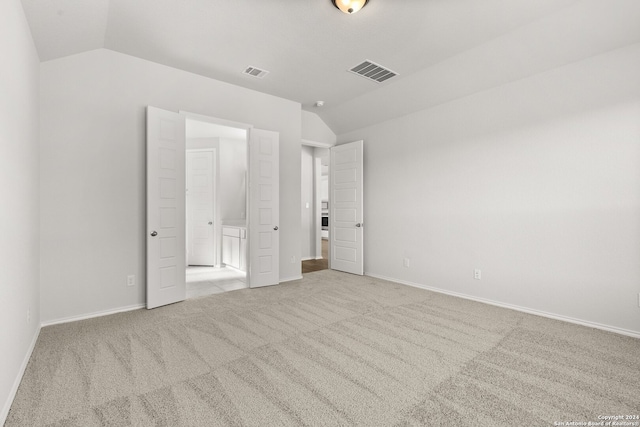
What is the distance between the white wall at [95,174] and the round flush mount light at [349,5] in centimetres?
239

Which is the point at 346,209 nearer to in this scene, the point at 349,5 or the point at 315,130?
the point at 315,130

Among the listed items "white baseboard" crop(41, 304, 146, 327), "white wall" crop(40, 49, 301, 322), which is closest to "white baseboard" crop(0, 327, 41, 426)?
"white baseboard" crop(41, 304, 146, 327)

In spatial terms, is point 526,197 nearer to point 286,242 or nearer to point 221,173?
point 286,242

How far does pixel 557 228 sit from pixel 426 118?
2.25 m

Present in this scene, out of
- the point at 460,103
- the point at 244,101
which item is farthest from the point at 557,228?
the point at 244,101

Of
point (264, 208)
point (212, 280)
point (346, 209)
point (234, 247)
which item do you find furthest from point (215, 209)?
point (346, 209)

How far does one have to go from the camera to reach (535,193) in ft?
11.2

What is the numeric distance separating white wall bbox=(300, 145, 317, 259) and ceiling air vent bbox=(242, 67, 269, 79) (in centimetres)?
309

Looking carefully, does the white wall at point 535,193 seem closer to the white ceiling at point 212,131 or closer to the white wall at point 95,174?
the white ceiling at point 212,131

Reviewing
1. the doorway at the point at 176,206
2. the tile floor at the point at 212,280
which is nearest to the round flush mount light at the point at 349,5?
the doorway at the point at 176,206

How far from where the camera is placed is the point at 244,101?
14.8 feet

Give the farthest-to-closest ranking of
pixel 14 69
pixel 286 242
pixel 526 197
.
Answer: pixel 286 242
pixel 526 197
pixel 14 69

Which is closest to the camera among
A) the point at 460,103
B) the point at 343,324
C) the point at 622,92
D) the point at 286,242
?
the point at 622,92

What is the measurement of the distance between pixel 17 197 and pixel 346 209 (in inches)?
175
